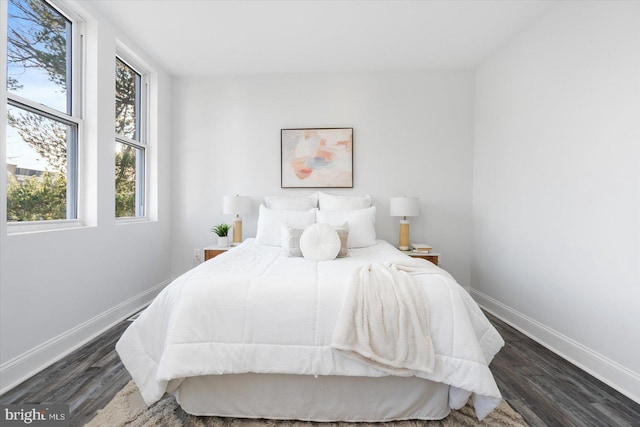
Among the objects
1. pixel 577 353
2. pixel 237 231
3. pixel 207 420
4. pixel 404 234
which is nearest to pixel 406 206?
pixel 404 234

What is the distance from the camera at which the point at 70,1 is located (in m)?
2.40

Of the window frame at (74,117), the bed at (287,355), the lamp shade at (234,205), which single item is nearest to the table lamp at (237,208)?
the lamp shade at (234,205)

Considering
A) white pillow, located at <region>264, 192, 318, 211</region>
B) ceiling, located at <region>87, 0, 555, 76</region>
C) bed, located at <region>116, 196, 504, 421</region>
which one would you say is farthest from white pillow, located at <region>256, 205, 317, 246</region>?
ceiling, located at <region>87, 0, 555, 76</region>

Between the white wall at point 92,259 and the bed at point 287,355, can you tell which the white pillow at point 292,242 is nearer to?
the bed at point 287,355

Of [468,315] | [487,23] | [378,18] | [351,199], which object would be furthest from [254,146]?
[468,315]

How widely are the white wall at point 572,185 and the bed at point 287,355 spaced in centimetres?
102

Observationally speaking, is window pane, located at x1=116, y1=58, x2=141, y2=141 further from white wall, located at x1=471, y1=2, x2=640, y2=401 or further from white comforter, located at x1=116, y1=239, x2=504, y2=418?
white wall, located at x1=471, y1=2, x2=640, y2=401

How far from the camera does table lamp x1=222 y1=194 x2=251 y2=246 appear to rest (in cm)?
358

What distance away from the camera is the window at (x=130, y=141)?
3.17 metres

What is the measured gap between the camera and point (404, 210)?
3443mm

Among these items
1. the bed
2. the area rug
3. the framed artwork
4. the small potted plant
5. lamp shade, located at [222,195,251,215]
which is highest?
the framed artwork

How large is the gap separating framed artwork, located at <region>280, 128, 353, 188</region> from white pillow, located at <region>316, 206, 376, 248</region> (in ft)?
2.34

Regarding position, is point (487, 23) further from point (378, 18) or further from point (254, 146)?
point (254, 146)

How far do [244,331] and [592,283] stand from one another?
7.64ft
